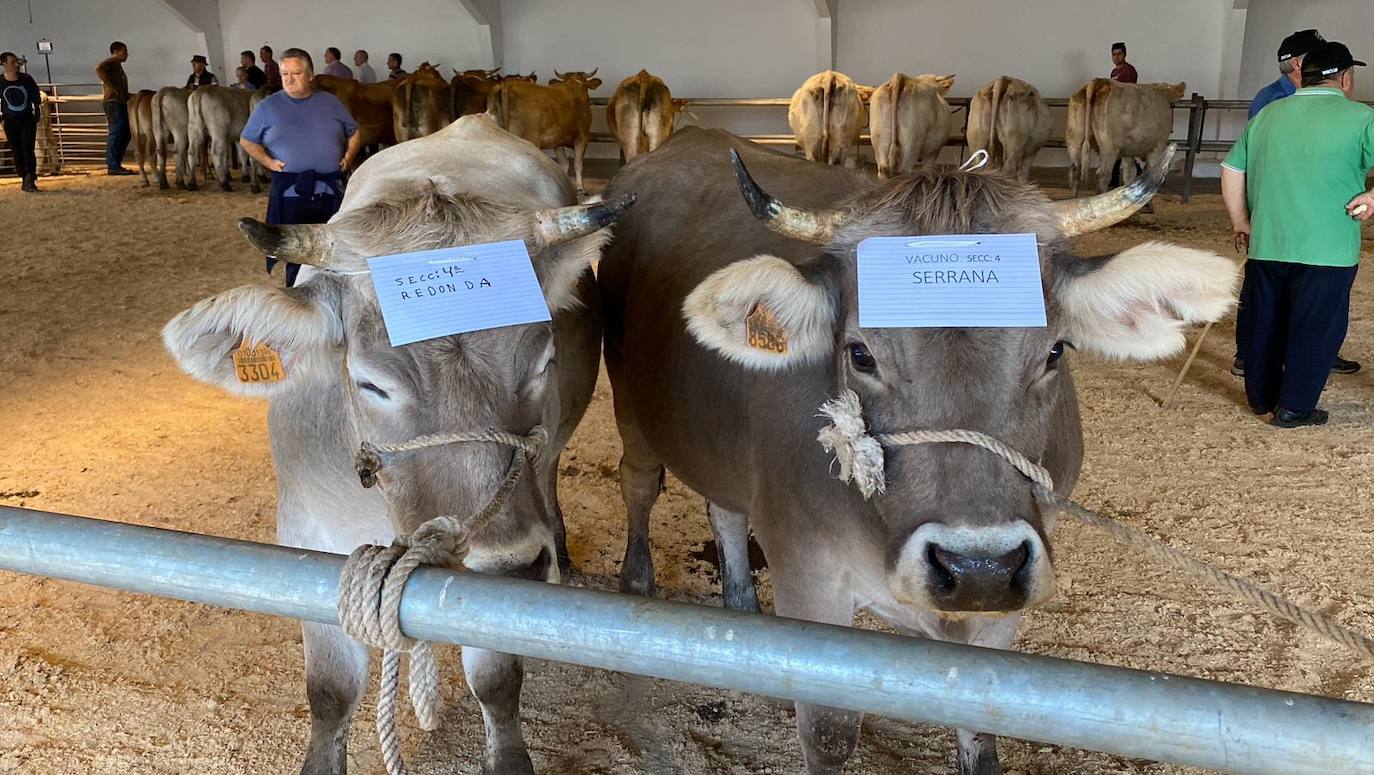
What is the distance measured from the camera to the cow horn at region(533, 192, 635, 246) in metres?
2.18

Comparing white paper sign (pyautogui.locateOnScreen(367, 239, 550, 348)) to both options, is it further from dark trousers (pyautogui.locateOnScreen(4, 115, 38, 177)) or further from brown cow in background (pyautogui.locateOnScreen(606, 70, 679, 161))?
dark trousers (pyautogui.locateOnScreen(4, 115, 38, 177))

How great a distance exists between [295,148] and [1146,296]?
5.43m

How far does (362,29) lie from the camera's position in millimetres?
20672

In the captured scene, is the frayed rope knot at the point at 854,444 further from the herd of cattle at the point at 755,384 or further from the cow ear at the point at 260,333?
the cow ear at the point at 260,333

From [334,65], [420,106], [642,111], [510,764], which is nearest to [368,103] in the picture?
[420,106]

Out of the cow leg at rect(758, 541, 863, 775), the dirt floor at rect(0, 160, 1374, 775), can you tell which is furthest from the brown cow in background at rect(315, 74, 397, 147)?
the cow leg at rect(758, 541, 863, 775)

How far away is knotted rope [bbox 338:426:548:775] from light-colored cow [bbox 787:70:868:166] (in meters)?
12.0

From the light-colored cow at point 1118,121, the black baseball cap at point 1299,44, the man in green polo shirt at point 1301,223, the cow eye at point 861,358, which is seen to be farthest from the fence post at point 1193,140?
the cow eye at point 861,358

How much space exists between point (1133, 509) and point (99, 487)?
4629 millimetres

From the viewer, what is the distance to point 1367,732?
927mm

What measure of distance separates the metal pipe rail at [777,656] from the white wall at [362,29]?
20068mm

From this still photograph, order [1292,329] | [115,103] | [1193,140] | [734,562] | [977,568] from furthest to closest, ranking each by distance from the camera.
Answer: [115,103], [1193,140], [1292,329], [734,562], [977,568]

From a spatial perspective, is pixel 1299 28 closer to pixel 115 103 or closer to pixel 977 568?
pixel 977 568

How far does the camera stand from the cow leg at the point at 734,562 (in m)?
3.50
